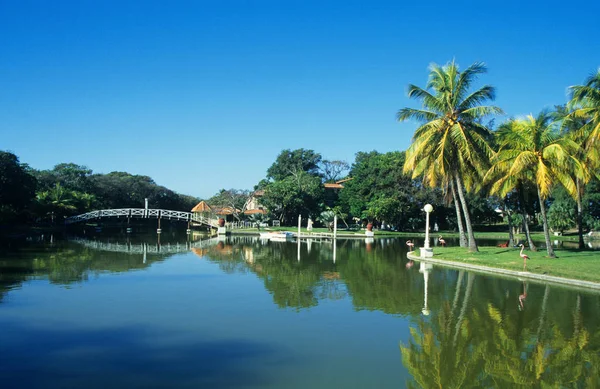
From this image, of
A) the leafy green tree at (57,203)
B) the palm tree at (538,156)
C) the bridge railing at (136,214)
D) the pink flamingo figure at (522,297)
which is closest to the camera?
Answer: the pink flamingo figure at (522,297)

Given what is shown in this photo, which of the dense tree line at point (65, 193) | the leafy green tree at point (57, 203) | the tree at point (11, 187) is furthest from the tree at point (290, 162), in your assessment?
the tree at point (11, 187)

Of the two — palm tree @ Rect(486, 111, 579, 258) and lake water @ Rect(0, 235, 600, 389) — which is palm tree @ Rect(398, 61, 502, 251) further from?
lake water @ Rect(0, 235, 600, 389)

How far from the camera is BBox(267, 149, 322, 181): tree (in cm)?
9256

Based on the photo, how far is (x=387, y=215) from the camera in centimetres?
5969

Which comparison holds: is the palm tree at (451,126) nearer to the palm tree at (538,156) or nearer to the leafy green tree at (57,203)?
the palm tree at (538,156)

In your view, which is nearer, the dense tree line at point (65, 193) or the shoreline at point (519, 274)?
the shoreline at point (519, 274)

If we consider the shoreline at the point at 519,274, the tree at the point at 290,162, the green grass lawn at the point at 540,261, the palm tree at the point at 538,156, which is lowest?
the shoreline at the point at 519,274

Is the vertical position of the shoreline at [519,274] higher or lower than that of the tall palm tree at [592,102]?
lower

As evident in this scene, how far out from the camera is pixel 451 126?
27.9 m

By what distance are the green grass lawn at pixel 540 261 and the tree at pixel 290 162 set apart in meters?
62.9

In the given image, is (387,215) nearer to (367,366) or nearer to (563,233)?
(563,233)

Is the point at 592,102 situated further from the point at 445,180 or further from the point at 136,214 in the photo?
the point at 136,214

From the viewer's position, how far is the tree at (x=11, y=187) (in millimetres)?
48500

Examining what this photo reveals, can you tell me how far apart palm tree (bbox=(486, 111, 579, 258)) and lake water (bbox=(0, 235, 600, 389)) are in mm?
6739
